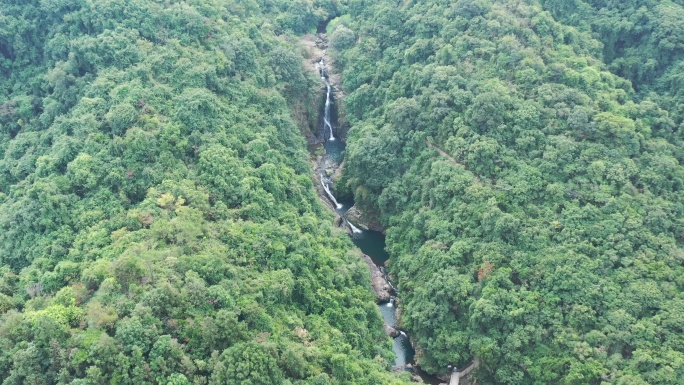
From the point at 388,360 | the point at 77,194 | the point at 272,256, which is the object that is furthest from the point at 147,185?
the point at 388,360

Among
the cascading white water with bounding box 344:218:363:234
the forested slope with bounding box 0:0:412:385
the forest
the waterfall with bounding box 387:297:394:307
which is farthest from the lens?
the cascading white water with bounding box 344:218:363:234

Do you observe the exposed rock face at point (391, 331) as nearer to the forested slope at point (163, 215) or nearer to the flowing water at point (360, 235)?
the flowing water at point (360, 235)

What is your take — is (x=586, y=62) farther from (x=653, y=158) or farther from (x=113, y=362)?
(x=113, y=362)

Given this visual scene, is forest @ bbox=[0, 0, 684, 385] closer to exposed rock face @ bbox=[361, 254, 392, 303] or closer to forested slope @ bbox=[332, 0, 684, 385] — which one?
forested slope @ bbox=[332, 0, 684, 385]

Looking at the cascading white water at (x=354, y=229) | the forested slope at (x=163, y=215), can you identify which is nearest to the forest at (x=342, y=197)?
the forested slope at (x=163, y=215)

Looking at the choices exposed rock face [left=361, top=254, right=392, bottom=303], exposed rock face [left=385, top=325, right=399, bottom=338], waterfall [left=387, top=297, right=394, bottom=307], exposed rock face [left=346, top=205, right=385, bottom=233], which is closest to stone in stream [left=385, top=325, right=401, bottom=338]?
exposed rock face [left=385, top=325, right=399, bottom=338]

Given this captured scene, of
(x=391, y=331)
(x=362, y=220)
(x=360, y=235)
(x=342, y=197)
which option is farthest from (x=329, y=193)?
(x=391, y=331)

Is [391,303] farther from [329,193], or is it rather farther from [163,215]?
[163,215]
